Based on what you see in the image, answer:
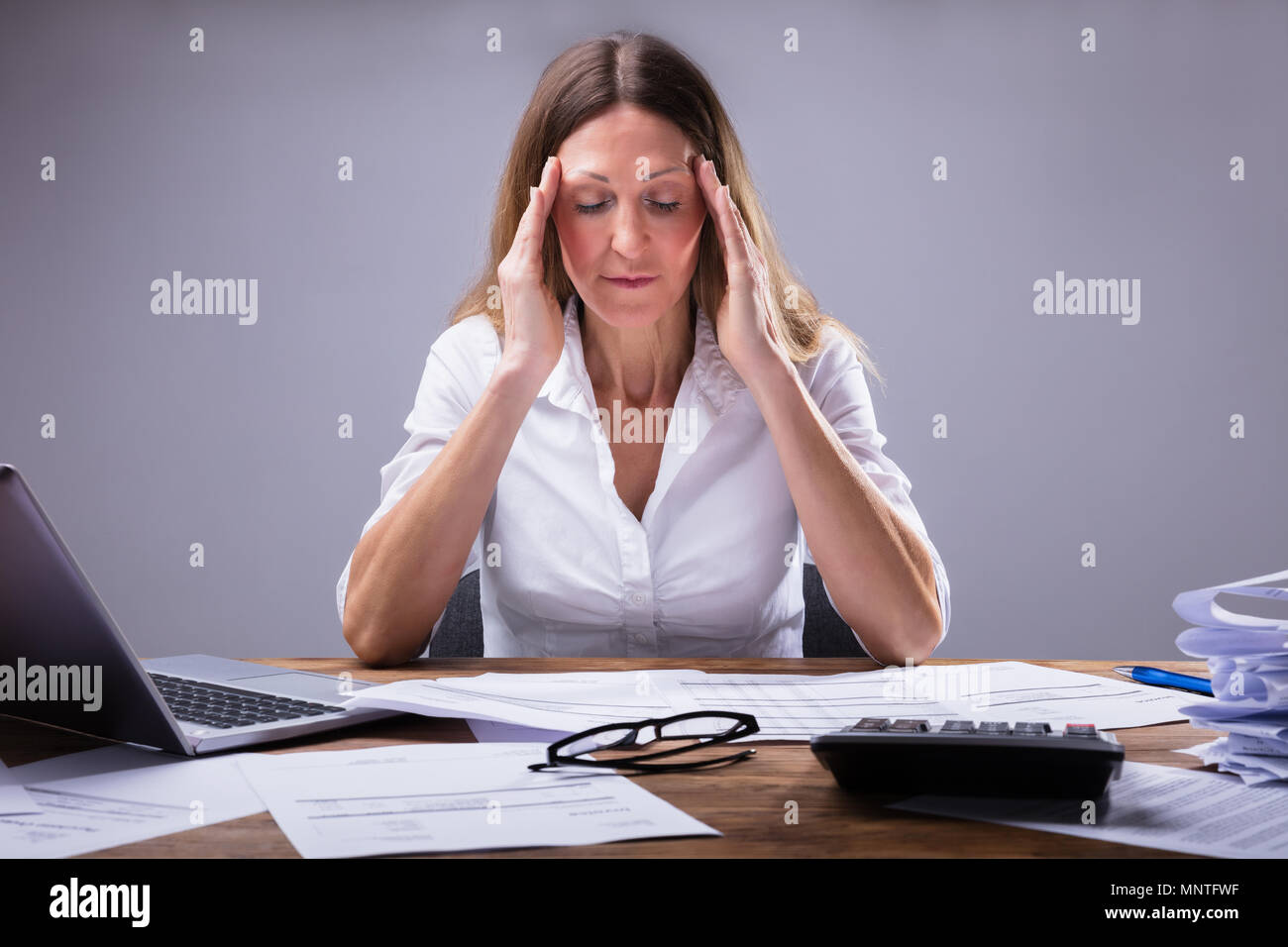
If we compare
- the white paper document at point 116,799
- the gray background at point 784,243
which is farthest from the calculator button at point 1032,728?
the gray background at point 784,243

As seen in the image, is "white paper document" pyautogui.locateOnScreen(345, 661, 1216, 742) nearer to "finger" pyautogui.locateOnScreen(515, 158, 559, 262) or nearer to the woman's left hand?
the woman's left hand

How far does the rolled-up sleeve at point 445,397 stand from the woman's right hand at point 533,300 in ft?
0.57

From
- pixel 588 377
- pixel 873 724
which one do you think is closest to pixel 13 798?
pixel 873 724

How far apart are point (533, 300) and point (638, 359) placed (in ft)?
0.99

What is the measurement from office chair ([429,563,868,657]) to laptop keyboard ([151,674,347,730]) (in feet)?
2.34

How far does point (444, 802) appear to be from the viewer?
2.02ft

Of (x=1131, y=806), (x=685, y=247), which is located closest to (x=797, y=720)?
(x=1131, y=806)

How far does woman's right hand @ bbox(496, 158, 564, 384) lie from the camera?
4.80 ft

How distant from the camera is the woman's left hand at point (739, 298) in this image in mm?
1442

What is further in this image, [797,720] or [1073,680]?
[1073,680]

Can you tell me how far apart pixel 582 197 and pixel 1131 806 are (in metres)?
1.14
